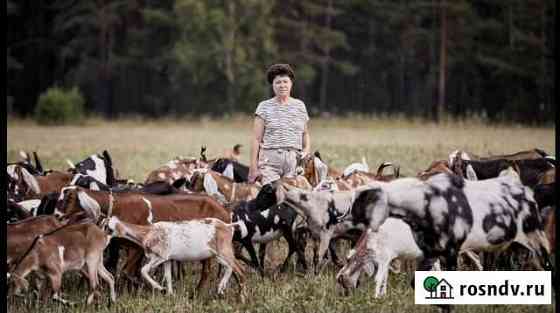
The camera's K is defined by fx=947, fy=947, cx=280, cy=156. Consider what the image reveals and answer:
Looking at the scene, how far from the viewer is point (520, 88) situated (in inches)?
2015

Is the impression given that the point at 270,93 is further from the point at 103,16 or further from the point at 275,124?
the point at 275,124

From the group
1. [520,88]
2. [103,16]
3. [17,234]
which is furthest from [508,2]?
[17,234]

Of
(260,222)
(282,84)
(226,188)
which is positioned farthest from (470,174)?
(226,188)

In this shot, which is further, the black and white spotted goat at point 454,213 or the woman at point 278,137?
the woman at point 278,137

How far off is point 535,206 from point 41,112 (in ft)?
118

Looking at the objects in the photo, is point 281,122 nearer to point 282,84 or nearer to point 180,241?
point 282,84

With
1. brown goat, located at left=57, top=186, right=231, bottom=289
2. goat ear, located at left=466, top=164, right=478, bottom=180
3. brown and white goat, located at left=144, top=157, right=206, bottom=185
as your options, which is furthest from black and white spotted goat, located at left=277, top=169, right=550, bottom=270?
brown and white goat, located at left=144, top=157, right=206, bottom=185

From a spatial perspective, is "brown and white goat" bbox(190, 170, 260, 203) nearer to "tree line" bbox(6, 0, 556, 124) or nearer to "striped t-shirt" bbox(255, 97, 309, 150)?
"striped t-shirt" bbox(255, 97, 309, 150)

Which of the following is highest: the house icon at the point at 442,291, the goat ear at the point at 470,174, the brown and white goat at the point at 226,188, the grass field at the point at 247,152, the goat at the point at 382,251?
the goat ear at the point at 470,174

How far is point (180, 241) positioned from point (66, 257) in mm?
991

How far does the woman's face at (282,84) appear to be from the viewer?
9.70 metres

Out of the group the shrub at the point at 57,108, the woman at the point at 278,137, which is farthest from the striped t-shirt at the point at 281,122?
the shrub at the point at 57,108

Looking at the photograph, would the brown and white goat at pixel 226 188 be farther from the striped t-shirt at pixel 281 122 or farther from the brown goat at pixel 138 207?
the brown goat at pixel 138 207

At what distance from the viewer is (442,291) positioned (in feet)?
24.4
